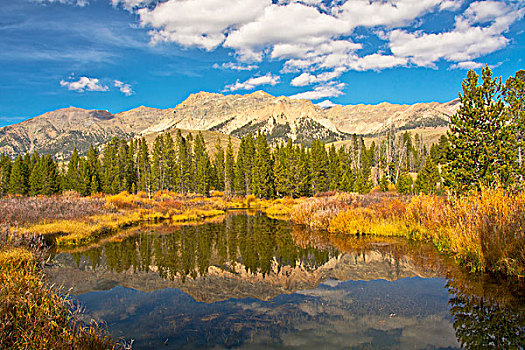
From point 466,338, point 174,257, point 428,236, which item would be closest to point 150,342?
point 466,338

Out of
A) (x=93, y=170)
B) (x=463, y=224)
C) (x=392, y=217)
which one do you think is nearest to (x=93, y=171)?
(x=93, y=170)

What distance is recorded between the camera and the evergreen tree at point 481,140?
1797cm

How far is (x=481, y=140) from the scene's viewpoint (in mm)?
18578

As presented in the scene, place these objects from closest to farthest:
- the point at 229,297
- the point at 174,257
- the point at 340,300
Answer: the point at 340,300 < the point at 229,297 < the point at 174,257

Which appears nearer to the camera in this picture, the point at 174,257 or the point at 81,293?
the point at 81,293

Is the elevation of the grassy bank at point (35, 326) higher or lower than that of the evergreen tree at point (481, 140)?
lower

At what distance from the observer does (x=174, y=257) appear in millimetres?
16297

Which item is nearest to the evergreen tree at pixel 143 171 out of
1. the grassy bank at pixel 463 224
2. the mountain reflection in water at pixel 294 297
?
the mountain reflection in water at pixel 294 297

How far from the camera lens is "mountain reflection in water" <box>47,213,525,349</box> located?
7.14 meters

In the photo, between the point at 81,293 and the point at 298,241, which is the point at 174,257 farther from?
the point at 298,241

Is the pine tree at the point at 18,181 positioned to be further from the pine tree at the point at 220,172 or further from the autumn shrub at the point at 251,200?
the autumn shrub at the point at 251,200

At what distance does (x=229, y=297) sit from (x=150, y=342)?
3.47 m

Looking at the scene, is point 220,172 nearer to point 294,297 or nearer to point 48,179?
point 48,179

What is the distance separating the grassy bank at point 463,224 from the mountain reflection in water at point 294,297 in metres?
0.90
